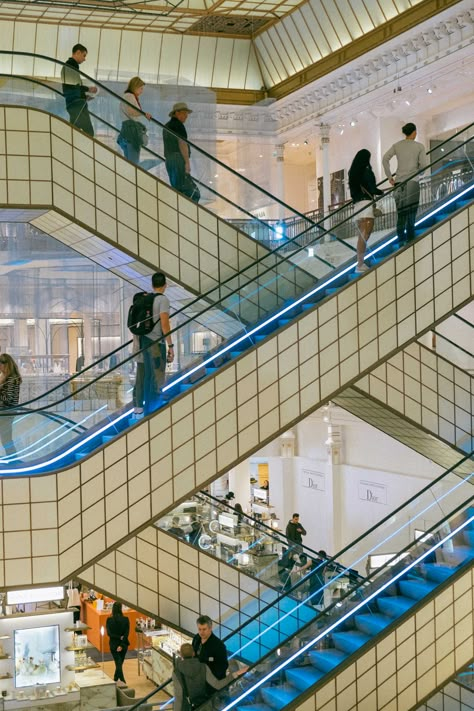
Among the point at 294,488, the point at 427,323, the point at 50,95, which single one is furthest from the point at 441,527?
the point at 294,488

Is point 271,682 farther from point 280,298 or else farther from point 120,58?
point 120,58

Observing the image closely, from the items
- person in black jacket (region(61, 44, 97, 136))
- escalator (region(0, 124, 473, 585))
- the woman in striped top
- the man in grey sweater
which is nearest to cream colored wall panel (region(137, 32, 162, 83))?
the man in grey sweater

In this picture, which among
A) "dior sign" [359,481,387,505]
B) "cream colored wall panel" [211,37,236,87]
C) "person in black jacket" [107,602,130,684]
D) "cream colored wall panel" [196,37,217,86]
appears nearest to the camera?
"person in black jacket" [107,602,130,684]

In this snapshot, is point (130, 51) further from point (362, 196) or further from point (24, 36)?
point (362, 196)

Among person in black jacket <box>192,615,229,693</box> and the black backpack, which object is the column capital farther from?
person in black jacket <box>192,615,229,693</box>

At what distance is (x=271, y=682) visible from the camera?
11055 millimetres

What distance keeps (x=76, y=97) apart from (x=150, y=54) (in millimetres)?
16232

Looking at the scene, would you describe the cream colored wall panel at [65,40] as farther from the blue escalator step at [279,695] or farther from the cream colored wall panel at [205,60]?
the blue escalator step at [279,695]

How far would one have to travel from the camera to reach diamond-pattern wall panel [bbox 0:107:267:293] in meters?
11.1

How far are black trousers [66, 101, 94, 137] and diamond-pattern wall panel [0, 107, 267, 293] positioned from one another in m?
0.09

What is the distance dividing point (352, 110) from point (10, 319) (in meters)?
10.7

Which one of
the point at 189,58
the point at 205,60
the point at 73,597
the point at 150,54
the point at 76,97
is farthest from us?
the point at 205,60

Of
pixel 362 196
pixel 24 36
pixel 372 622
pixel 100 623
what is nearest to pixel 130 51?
pixel 24 36

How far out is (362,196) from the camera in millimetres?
12266
